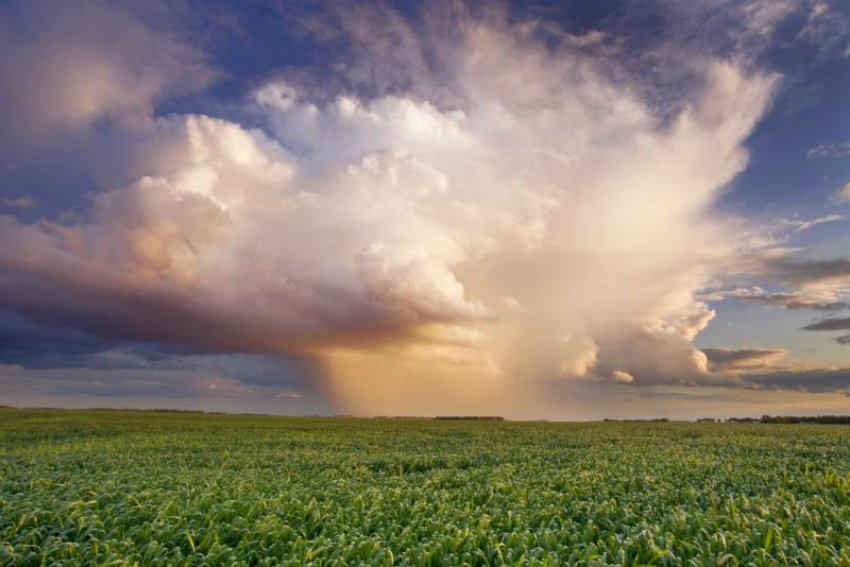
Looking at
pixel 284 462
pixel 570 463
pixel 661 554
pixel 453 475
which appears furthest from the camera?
pixel 284 462

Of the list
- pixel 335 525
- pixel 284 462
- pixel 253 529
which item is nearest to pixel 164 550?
pixel 253 529

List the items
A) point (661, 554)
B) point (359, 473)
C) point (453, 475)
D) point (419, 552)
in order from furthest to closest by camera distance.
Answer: point (359, 473) < point (453, 475) < point (419, 552) < point (661, 554)

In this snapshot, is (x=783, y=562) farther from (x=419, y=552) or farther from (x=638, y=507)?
(x=419, y=552)

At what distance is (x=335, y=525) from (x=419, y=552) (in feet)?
9.04

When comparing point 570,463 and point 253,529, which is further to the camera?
point 570,463

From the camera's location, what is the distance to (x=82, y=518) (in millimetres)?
9555

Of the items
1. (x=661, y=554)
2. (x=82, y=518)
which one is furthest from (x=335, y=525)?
(x=661, y=554)

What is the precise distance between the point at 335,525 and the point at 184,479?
7864 mm

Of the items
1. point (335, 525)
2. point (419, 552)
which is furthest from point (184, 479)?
point (419, 552)

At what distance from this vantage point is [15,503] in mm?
10922

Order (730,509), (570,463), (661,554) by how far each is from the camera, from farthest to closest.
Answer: (570,463) < (730,509) < (661,554)

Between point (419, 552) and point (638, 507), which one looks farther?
point (638, 507)

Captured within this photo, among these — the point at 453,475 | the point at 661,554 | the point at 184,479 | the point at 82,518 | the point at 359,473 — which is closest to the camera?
the point at 661,554

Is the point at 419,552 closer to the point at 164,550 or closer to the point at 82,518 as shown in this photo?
the point at 164,550
